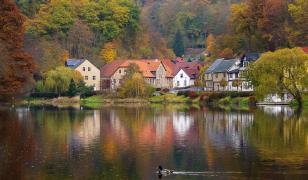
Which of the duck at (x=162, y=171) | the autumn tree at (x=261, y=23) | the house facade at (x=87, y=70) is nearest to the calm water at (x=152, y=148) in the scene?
the duck at (x=162, y=171)

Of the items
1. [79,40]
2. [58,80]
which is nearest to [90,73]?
[79,40]

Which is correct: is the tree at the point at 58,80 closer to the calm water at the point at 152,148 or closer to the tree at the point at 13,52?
the tree at the point at 13,52

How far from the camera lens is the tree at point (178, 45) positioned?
152 meters

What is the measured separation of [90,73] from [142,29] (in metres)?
26.6

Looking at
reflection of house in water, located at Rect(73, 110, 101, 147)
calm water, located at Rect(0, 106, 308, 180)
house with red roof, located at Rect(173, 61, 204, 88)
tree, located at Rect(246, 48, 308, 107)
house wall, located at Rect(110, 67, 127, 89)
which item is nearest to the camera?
calm water, located at Rect(0, 106, 308, 180)

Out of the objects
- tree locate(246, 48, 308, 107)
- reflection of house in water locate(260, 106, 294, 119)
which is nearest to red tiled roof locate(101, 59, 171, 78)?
tree locate(246, 48, 308, 107)

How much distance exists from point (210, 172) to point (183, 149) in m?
7.52

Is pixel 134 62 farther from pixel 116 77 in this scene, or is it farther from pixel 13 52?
pixel 13 52

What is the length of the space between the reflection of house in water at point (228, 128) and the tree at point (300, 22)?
40461mm

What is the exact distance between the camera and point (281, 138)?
125 feet

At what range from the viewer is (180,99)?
91562 millimetres

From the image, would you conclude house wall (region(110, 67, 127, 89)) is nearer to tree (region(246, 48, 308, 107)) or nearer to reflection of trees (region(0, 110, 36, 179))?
tree (region(246, 48, 308, 107))

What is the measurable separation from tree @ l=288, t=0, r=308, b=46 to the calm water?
4293 cm

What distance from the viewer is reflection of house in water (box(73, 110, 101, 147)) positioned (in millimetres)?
37500
